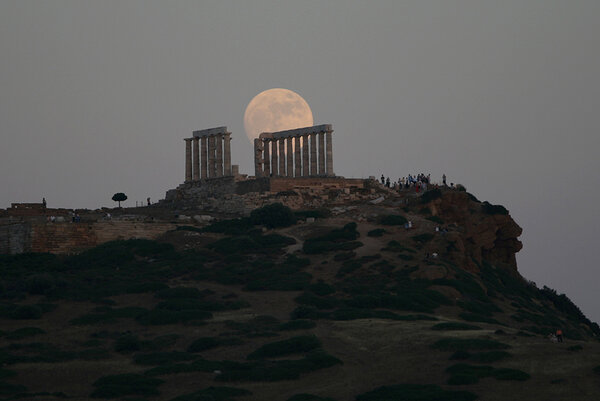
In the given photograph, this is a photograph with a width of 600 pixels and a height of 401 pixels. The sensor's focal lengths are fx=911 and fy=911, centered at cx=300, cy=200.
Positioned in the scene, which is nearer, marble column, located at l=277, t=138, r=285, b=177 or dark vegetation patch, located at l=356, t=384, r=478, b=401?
dark vegetation patch, located at l=356, t=384, r=478, b=401

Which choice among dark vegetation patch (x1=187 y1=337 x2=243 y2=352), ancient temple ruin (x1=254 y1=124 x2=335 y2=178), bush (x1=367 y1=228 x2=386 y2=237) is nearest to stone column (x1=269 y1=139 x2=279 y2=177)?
ancient temple ruin (x1=254 y1=124 x2=335 y2=178)

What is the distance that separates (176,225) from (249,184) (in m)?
13.0

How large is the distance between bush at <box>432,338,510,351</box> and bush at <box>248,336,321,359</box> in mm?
6344

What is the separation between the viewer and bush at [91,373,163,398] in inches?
1547

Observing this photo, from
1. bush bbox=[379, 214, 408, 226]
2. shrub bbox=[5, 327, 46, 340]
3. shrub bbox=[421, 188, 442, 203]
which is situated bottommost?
shrub bbox=[5, 327, 46, 340]

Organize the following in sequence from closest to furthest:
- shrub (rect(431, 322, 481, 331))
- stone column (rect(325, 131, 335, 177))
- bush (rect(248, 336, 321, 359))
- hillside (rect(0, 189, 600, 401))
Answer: hillside (rect(0, 189, 600, 401)), bush (rect(248, 336, 321, 359)), shrub (rect(431, 322, 481, 331)), stone column (rect(325, 131, 335, 177))

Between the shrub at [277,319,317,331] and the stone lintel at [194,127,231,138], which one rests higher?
the stone lintel at [194,127,231,138]

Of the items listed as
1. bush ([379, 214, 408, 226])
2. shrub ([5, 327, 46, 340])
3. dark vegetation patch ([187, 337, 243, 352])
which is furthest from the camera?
bush ([379, 214, 408, 226])

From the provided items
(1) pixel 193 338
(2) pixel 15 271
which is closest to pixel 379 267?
(1) pixel 193 338

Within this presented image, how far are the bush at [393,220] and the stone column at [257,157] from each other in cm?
2294

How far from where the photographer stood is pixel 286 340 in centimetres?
4628

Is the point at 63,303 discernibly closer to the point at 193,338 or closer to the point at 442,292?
the point at 193,338

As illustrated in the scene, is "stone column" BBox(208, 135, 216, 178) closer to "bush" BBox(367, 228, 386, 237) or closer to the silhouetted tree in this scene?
the silhouetted tree

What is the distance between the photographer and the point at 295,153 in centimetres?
9725
